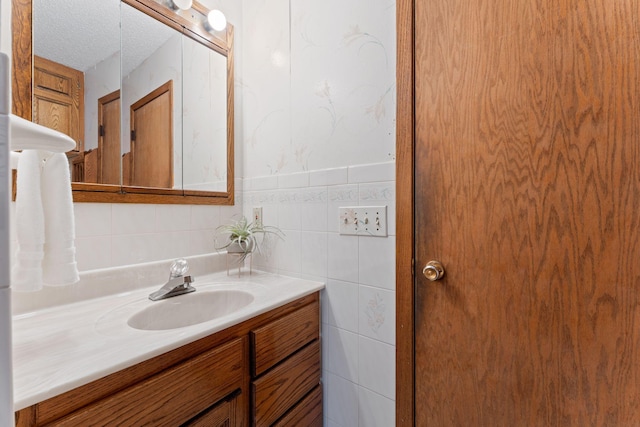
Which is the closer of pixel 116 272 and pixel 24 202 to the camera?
pixel 24 202

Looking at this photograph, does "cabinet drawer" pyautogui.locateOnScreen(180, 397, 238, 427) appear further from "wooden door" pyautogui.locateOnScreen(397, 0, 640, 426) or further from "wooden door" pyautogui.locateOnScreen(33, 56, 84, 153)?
"wooden door" pyautogui.locateOnScreen(33, 56, 84, 153)

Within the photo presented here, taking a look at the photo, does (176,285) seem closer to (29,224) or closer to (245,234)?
(245,234)

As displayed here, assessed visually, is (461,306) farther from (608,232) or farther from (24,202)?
(24,202)

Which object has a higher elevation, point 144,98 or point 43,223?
point 144,98

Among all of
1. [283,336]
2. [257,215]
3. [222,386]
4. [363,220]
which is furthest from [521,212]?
[257,215]

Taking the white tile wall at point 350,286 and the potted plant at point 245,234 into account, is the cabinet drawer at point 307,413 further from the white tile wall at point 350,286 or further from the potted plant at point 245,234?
the potted plant at point 245,234

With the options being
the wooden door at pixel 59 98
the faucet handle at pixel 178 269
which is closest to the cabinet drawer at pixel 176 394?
the faucet handle at pixel 178 269

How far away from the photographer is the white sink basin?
922mm

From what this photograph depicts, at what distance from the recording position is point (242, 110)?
1.47 metres

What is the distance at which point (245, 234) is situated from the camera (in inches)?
49.9

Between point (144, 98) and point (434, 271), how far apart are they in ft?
4.09

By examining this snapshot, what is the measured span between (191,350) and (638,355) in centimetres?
107

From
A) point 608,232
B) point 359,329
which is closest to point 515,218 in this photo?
point 608,232

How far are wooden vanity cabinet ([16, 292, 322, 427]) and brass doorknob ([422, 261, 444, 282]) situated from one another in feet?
1.46
